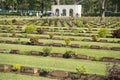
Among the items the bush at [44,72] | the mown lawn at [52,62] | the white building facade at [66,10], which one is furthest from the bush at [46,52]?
the white building facade at [66,10]

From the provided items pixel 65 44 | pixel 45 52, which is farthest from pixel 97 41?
pixel 45 52

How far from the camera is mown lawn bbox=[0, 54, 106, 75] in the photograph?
41.8 ft

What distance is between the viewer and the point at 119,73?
30.6ft

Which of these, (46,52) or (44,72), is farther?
(46,52)

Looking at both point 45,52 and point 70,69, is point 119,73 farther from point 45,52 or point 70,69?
point 45,52

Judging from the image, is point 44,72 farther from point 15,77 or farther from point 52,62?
point 52,62

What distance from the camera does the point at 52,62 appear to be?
13922mm

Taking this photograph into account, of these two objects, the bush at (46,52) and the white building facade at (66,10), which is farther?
the white building facade at (66,10)

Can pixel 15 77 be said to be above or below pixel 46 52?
below

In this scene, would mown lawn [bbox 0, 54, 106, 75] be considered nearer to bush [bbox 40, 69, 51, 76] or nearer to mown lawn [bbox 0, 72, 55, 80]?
bush [bbox 40, 69, 51, 76]

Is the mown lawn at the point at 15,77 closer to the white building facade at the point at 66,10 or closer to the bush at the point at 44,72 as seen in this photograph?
the bush at the point at 44,72

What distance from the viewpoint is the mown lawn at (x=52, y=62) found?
12727 millimetres

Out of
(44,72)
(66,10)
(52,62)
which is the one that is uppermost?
(66,10)

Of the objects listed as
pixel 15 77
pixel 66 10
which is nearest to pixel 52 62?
pixel 15 77
